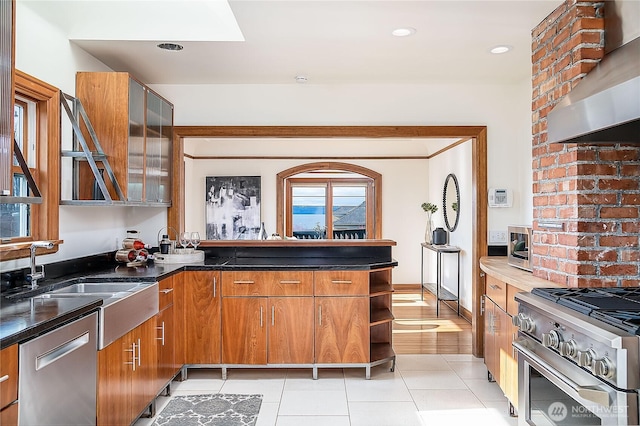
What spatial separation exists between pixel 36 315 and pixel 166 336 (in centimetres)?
135

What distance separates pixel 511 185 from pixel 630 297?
217cm

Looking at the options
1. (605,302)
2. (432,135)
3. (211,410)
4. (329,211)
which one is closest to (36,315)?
(211,410)

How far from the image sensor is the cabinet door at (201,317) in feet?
11.5

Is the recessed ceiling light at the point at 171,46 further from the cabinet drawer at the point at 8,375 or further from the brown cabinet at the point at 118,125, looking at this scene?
the cabinet drawer at the point at 8,375

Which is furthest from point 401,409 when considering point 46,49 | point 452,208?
point 452,208

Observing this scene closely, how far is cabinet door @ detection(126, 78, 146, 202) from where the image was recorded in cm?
316

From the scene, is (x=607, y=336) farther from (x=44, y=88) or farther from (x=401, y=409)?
(x=44, y=88)

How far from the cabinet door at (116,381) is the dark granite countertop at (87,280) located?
31 cm

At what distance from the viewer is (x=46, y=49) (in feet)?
9.35

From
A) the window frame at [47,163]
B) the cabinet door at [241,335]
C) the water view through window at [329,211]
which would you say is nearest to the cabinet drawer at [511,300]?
the cabinet door at [241,335]

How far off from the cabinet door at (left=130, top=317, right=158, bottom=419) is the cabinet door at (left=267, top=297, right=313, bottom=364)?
905 millimetres

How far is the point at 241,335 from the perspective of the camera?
138 inches

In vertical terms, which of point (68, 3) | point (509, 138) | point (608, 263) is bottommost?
point (608, 263)

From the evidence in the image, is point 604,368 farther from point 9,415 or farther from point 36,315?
point 36,315
